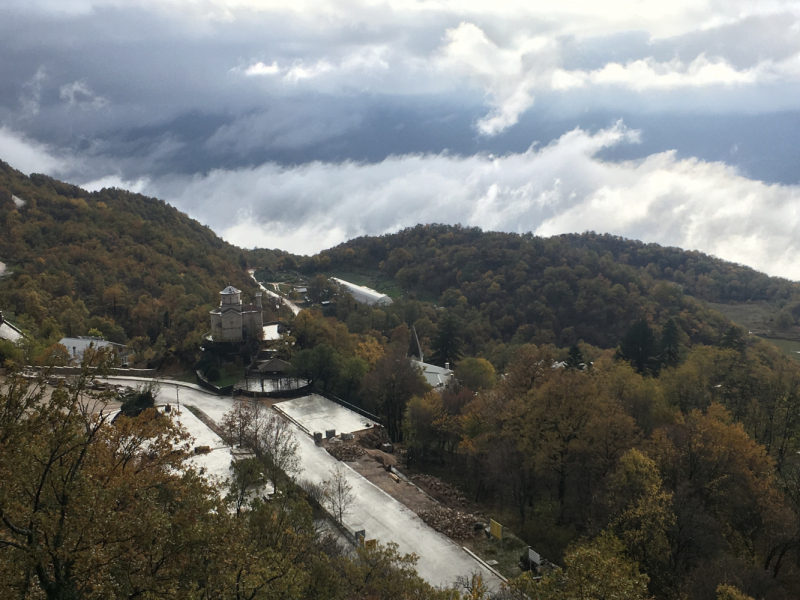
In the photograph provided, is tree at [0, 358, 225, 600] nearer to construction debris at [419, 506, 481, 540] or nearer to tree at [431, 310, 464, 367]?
construction debris at [419, 506, 481, 540]

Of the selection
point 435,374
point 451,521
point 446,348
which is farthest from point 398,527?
point 446,348

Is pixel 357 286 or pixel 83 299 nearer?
pixel 83 299

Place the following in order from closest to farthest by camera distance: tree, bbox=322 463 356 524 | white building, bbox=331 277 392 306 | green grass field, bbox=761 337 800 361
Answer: tree, bbox=322 463 356 524
green grass field, bbox=761 337 800 361
white building, bbox=331 277 392 306

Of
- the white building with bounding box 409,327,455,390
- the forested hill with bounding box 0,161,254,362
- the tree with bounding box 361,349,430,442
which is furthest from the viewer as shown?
the forested hill with bounding box 0,161,254,362

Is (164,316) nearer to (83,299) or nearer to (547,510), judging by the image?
(83,299)

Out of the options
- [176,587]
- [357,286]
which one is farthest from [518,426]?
[357,286]

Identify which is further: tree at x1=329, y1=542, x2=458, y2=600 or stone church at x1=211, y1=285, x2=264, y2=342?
stone church at x1=211, y1=285, x2=264, y2=342

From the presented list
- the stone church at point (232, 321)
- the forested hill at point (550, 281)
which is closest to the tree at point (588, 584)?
the stone church at point (232, 321)

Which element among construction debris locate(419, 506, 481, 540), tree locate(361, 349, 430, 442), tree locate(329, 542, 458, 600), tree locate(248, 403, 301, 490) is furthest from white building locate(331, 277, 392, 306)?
tree locate(329, 542, 458, 600)
